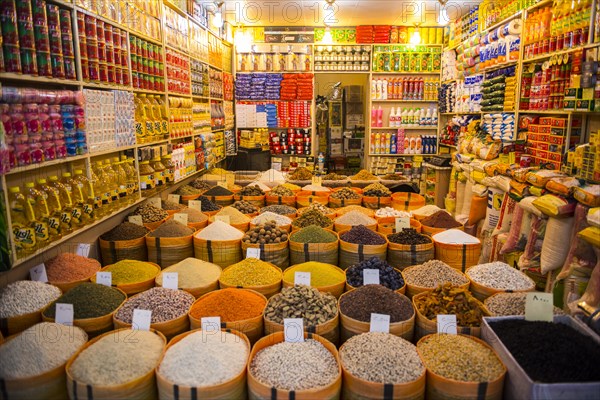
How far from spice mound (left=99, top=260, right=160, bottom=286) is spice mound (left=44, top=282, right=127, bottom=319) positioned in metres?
0.15

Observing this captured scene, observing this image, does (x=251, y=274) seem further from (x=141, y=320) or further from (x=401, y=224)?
(x=401, y=224)

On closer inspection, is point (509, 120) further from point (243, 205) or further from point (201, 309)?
point (201, 309)

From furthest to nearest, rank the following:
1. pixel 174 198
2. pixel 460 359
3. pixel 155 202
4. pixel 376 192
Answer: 1. pixel 376 192
2. pixel 174 198
3. pixel 155 202
4. pixel 460 359

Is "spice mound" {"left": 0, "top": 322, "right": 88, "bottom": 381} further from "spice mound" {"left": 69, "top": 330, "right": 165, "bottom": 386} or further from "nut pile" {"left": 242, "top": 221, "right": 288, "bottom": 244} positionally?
"nut pile" {"left": 242, "top": 221, "right": 288, "bottom": 244}

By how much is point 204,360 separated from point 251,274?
2.64 feet

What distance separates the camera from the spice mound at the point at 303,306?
2094mm

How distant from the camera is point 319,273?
→ 2557 mm

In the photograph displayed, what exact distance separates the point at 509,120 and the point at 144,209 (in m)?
3.54

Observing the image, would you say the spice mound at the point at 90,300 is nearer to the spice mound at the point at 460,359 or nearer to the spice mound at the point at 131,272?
the spice mound at the point at 131,272

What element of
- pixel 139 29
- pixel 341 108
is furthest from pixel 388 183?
pixel 341 108

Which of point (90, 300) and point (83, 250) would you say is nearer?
point (90, 300)

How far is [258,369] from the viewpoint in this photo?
180 centimetres

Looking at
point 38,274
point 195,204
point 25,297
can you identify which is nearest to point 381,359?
point 25,297

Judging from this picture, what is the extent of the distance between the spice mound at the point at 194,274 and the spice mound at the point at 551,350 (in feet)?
4.94
